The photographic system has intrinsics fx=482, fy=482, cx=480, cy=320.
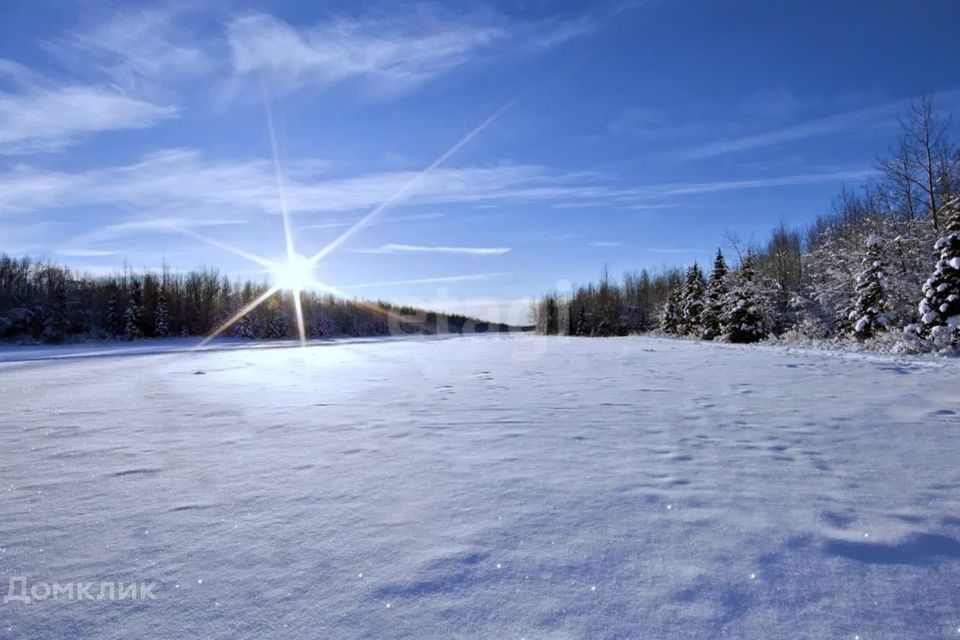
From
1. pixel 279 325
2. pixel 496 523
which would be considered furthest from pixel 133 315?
pixel 496 523

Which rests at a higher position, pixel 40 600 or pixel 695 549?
pixel 40 600

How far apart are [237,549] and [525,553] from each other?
4.73ft

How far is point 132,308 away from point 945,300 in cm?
5734

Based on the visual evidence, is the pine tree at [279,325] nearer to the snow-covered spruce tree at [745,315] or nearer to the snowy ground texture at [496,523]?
the snow-covered spruce tree at [745,315]

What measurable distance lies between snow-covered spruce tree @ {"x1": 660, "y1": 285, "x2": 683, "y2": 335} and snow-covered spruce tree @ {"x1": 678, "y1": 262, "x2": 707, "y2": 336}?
311 cm

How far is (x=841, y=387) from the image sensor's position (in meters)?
7.60

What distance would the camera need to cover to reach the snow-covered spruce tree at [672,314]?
42834 mm

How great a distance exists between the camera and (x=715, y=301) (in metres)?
32.5

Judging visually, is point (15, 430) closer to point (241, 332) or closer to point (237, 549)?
point (237, 549)

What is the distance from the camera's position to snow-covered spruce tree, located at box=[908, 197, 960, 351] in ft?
42.3

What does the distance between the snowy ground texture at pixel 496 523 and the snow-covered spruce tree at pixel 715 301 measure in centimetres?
2839

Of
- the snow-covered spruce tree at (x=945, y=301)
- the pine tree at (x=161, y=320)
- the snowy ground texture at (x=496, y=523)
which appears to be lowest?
the snowy ground texture at (x=496, y=523)

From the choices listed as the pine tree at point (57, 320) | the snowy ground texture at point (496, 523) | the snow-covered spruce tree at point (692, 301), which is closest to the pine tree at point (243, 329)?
the pine tree at point (57, 320)

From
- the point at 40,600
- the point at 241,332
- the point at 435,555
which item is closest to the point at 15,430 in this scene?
the point at 40,600
